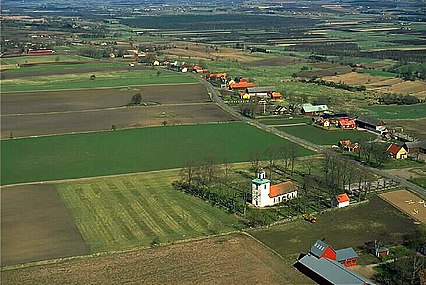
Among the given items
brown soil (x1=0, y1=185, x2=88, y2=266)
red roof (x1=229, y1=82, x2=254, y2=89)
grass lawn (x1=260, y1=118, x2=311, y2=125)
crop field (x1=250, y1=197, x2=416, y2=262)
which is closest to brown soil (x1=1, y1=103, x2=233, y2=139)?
grass lawn (x1=260, y1=118, x2=311, y2=125)

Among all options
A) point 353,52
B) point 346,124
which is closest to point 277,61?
point 353,52

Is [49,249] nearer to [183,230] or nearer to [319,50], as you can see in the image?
[183,230]

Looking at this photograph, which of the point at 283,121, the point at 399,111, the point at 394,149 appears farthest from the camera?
the point at 399,111

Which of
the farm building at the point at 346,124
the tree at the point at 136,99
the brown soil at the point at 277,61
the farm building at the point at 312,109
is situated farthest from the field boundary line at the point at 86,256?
Answer: the brown soil at the point at 277,61

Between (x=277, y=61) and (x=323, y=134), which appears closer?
(x=323, y=134)

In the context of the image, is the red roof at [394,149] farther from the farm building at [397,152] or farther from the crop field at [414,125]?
the crop field at [414,125]

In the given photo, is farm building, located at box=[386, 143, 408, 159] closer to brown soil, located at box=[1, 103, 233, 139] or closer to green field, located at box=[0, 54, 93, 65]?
brown soil, located at box=[1, 103, 233, 139]

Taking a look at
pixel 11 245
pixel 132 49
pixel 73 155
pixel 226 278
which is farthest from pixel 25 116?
pixel 132 49

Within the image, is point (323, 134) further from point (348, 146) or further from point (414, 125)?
point (414, 125)
